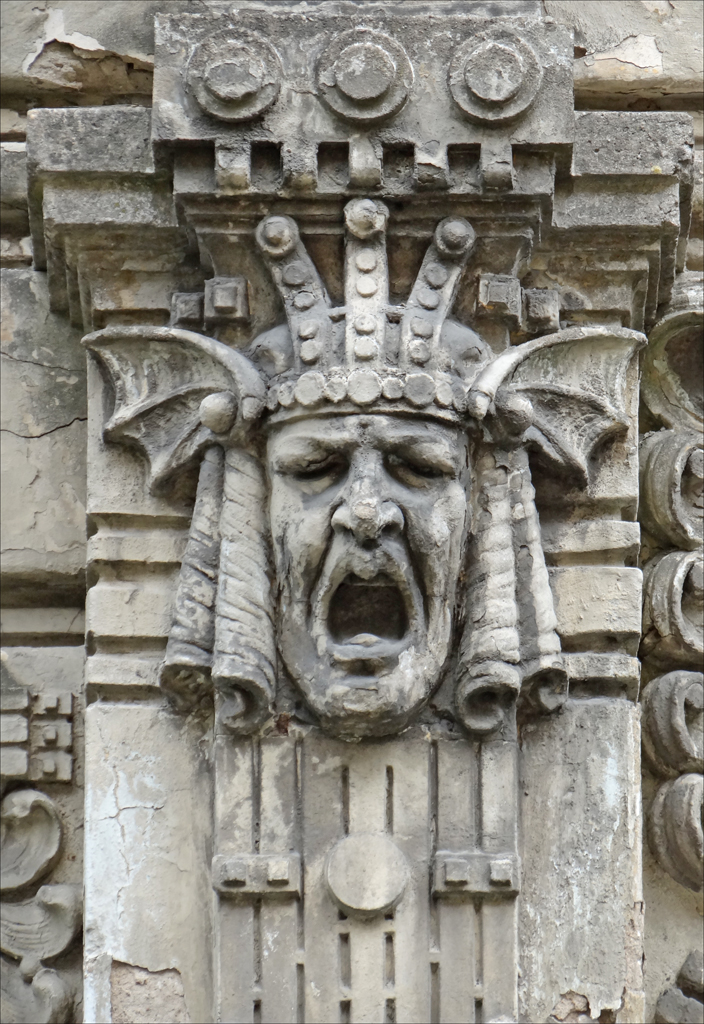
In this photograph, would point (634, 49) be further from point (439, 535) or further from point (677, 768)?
point (677, 768)

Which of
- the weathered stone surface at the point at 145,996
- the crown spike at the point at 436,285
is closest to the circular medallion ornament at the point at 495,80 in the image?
the crown spike at the point at 436,285

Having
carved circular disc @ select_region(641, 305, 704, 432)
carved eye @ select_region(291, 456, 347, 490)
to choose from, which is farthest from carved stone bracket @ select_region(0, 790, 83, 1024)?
carved circular disc @ select_region(641, 305, 704, 432)

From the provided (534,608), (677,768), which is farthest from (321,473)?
(677,768)

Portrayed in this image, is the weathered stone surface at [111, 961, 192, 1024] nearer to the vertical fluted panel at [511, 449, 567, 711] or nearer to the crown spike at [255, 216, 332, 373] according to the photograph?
the vertical fluted panel at [511, 449, 567, 711]

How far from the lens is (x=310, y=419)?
8.16 feet

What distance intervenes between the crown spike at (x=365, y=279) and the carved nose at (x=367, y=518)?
0.81 feet

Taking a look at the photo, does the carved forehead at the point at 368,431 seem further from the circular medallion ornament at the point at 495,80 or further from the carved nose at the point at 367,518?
the circular medallion ornament at the point at 495,80

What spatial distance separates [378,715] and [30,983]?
816 millimetres

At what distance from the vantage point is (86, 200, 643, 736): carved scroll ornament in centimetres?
244

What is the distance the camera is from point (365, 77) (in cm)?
253

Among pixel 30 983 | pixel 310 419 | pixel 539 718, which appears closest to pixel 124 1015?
pixel 30 983

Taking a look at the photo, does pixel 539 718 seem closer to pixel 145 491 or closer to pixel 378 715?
pixel 378 715

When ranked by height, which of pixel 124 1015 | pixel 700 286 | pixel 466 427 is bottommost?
pixel 124 1015

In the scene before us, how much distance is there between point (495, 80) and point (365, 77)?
22cm
